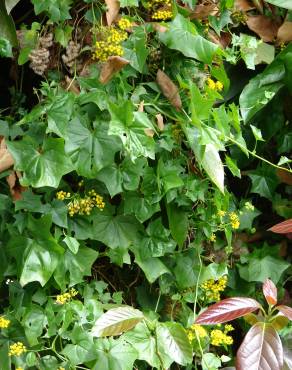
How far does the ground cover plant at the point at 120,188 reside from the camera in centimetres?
129

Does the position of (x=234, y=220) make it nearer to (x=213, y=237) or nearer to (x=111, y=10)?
(x=213, y=237)

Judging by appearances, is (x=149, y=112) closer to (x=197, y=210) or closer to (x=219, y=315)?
(x=197, y=210)

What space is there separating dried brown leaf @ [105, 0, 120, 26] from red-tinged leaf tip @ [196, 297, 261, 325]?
68 cm

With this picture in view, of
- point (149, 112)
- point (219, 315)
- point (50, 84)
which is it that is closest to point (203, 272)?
point (219, 315)

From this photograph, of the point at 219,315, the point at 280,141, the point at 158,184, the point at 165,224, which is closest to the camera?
the point at 219,315

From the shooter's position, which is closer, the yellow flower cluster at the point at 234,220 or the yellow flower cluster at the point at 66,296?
the yellow flower cluster at the point at 66,296

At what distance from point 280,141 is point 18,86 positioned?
762 millimetres

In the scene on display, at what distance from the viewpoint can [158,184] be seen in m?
1.38

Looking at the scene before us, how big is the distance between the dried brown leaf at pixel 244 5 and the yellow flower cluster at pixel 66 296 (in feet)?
3.00

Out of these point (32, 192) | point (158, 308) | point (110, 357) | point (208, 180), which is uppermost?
point (32, 192)

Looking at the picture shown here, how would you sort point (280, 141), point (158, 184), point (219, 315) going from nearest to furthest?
point (219, 315) < point (158, 184) < point (280, 141)

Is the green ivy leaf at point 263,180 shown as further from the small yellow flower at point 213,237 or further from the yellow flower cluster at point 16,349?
the yellow flower cluster at point 16,349

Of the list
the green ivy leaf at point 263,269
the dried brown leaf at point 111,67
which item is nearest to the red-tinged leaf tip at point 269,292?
the green ivy leaf at point 263,269

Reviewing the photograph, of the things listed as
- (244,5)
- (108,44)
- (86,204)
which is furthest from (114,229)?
(244,5)
